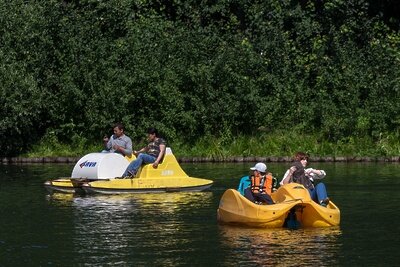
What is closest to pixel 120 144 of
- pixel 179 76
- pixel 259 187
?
pixel 259 187

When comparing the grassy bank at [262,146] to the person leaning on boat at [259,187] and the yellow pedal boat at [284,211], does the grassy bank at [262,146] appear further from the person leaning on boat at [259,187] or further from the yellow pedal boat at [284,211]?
the yellow pedal boat at [284,211]

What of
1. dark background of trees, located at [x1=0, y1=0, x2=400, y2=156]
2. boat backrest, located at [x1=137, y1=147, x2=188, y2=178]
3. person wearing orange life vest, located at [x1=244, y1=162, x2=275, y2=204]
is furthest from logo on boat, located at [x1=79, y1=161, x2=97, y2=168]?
dark background of trees, located at [x1=0, y1=0, x2=400, y2=156]

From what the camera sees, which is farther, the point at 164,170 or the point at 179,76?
the point at 179,76

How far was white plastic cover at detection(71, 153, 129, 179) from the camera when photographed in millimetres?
33719

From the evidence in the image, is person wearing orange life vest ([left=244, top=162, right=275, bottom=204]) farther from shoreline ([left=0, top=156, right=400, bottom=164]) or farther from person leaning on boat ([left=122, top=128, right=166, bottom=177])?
shoreline ([left=0, top=156, right=400, bottom=164])

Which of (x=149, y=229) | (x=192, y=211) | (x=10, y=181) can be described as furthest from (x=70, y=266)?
(x=10, y=181)

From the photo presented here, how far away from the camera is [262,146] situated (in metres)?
49.7

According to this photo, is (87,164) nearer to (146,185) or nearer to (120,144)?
(120,144)

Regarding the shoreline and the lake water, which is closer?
the lake water

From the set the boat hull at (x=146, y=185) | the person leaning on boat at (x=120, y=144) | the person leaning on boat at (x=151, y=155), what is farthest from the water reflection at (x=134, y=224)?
the person leaning on boat at (x=120, y=144)

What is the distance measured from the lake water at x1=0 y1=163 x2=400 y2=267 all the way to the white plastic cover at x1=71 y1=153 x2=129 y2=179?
952 millimetres

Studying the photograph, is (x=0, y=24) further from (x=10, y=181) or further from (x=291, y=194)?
(x=291, y=194)

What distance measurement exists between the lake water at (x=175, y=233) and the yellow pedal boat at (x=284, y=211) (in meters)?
0.25

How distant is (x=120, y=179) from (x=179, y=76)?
2025 centimetres
